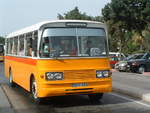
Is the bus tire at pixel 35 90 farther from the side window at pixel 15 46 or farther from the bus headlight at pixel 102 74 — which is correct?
the side window at pixel 15 46

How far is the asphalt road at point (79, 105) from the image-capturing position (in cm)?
1016

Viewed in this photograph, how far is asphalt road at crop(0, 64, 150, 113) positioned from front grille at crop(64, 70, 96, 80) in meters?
0.86

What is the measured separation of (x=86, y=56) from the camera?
10.9 m

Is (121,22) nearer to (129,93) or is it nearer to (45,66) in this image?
(129,93)

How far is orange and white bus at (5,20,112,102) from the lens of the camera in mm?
10445

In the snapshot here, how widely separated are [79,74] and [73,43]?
929 mm

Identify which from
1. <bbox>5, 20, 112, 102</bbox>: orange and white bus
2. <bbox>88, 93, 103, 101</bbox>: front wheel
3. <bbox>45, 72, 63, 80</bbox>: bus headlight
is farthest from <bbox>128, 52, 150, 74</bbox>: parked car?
<bbox>45, 72, 63, 80</bbox>: bus headlight

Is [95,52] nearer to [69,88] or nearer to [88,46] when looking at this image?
[88,46]

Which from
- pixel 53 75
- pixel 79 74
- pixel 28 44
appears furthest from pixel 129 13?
pixel 53 75

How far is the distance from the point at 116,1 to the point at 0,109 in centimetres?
3108

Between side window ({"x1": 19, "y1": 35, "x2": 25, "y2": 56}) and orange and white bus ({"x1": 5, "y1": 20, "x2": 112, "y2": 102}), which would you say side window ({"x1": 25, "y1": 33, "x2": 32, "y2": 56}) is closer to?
orange and white bus ({"x1": 5, "y1": 20, "x2": 112, "y2": 102})

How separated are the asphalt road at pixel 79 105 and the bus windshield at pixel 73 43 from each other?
1.50m

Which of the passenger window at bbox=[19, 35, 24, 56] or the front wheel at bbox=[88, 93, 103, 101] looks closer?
the front wheel at bbox=[88, 93, 103, 101]

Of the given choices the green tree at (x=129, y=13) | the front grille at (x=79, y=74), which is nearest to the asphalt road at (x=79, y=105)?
the front grille at (x=79, y=74)
